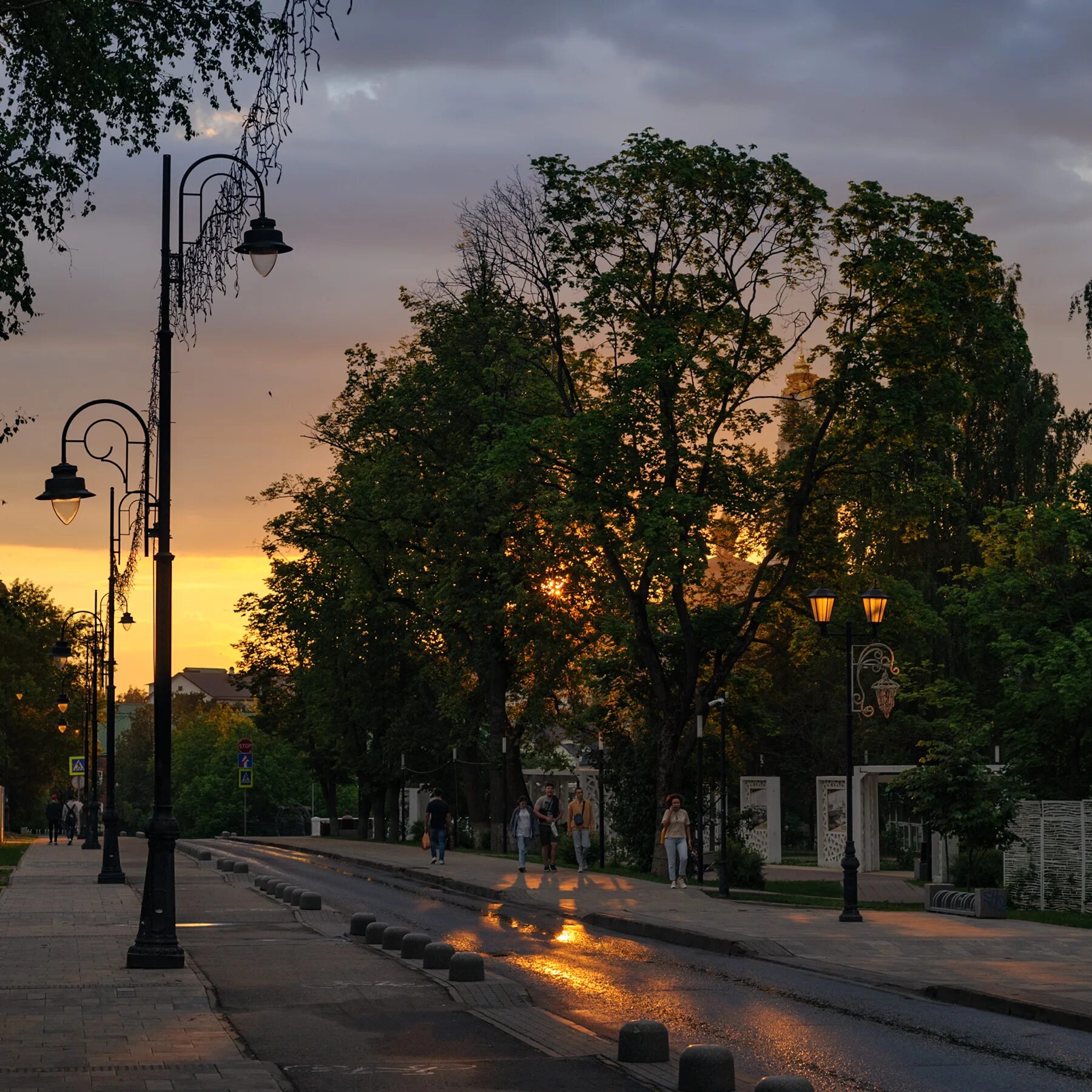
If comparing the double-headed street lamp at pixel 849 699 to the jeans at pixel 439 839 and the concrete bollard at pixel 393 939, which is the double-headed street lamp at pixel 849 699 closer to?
the concrete bollard at pixel 393 939

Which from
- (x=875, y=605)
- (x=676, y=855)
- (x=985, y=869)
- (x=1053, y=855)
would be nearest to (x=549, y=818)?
(x=676, y=855)

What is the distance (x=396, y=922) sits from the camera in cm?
2377

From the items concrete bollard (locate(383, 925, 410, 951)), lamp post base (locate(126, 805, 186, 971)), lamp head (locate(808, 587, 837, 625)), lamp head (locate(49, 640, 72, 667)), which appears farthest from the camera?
lamp head (locate(49, 640, 72, 667))

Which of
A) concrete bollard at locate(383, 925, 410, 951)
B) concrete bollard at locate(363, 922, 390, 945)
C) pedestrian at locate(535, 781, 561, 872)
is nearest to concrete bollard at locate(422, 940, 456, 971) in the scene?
concrete bollard at locate(383, 925, 410, 951)

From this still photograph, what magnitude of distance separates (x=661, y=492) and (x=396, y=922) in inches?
514

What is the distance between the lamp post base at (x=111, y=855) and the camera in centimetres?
3309

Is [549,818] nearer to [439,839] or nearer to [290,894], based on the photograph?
[439,839]

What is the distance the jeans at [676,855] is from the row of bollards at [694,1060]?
19529 mm

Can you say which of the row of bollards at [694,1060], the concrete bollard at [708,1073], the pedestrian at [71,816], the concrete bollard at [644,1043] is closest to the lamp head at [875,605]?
the row of bollards at [694,1060]

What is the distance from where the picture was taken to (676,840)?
1204 inches

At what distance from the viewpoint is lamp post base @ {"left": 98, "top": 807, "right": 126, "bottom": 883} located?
1303 inches

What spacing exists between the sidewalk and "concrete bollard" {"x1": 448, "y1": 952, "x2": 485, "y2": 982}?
3798 millimetres

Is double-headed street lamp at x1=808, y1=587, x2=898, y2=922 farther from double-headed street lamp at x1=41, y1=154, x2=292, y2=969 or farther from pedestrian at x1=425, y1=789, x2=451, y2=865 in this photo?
pedestrian at x1=425, y1=789, x2=451, y2=865

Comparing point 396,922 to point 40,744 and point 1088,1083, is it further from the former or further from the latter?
point 40,744
